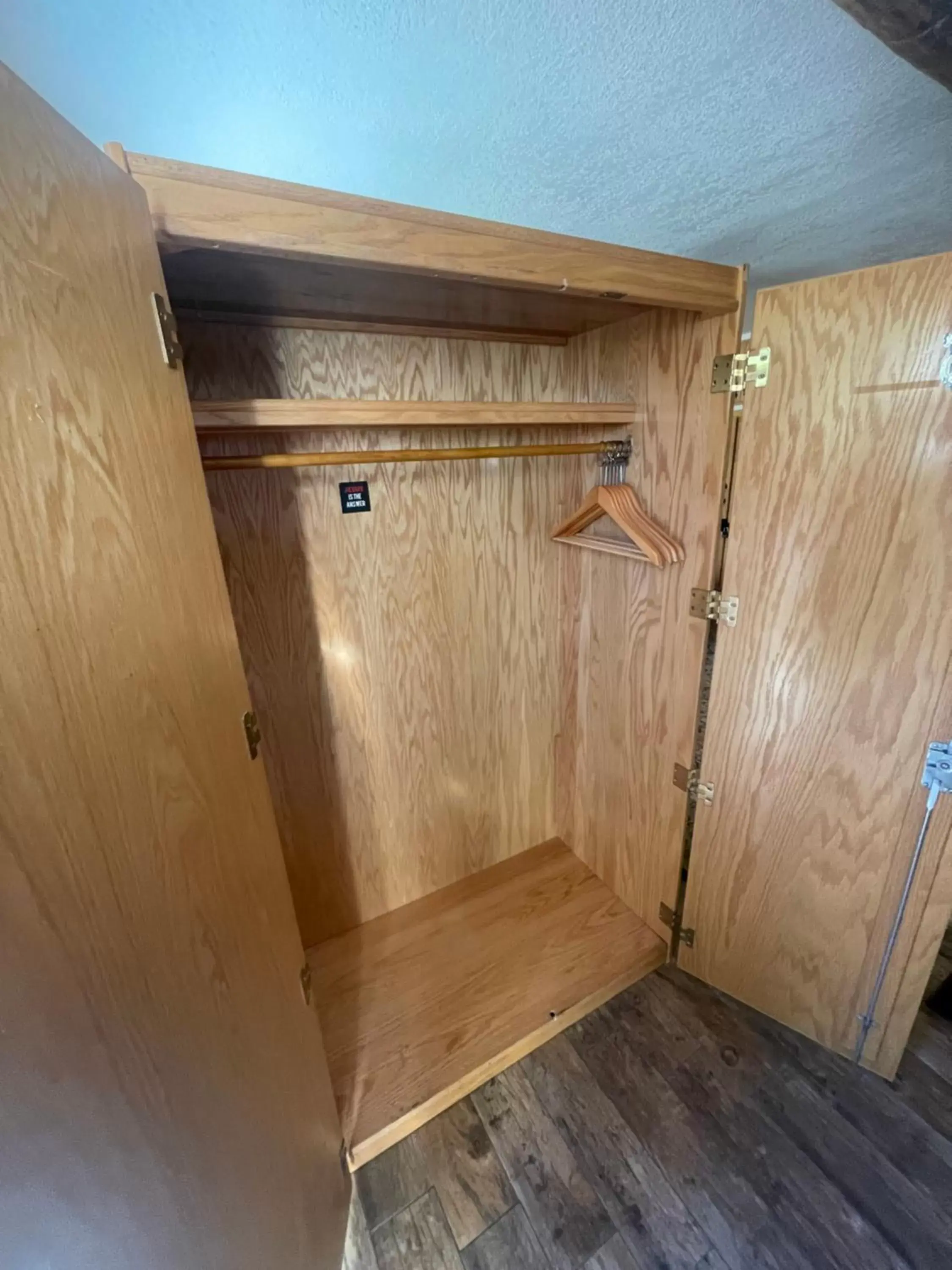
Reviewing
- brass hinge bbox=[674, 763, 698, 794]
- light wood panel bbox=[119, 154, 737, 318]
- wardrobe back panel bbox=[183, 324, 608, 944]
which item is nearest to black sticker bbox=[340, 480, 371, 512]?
wardrobe back panel bbox=[183, 324, 608, 944]

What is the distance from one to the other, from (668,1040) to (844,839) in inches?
33.9

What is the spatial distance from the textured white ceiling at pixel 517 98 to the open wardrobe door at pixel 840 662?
0.36m

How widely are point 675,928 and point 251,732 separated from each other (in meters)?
1.63

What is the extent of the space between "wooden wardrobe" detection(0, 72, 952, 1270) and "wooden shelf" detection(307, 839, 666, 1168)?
12 mm

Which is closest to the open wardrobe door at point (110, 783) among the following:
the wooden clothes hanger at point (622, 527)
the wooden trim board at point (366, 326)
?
the wooden trim board at point (366, 326)

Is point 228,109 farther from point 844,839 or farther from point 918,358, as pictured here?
point 844,839

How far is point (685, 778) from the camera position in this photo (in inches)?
60.2

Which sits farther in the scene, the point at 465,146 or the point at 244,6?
the point at 465,146

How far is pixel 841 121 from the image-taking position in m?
1.05

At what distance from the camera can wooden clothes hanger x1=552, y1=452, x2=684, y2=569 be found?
A: 140 cm

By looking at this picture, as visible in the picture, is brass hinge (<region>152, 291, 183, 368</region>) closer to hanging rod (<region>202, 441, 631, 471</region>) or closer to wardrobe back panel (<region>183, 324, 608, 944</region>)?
Answer: hanging rod (<region>202, 441, 631, 471</region>)

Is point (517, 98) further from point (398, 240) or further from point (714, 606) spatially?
point (714, 606)

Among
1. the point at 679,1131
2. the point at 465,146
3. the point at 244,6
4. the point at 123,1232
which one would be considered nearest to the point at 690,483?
the point at 465,146

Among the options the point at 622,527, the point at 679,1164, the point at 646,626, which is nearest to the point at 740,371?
the point at 622,527
